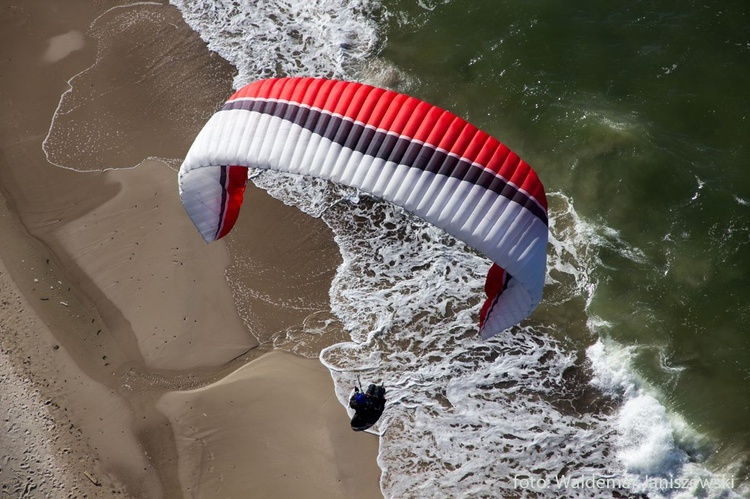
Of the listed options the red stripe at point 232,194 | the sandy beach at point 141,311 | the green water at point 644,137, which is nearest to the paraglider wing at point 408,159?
the red stripe at point 232,194

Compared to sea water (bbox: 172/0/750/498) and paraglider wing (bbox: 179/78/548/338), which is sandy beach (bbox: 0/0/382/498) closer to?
sea water (bbox: 172/0/750/498)

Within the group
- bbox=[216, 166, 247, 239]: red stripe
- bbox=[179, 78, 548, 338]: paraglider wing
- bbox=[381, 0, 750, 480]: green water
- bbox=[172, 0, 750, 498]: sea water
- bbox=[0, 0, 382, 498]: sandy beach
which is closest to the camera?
bbox=[179, 78, 548, 338]: paraglider wing

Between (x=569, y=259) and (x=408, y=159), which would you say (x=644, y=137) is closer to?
(x=569, y=259)

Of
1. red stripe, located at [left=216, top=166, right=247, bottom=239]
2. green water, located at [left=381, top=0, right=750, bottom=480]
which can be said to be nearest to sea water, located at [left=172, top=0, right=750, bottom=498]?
green water, located at [left=381, top=0, right=750, bottom=480]

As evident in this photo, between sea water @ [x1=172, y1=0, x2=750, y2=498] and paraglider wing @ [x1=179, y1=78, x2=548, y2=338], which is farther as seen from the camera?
sea water @ [x1=172, y1=0, x2=750, y2=498]

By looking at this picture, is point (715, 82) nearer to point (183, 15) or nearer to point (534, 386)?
point (534, 386)

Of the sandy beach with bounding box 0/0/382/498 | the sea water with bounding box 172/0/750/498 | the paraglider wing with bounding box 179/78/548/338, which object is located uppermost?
the paraglider wing with bounding box 179/78/548/338

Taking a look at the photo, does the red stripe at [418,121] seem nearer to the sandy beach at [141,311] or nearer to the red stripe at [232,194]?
the red stripe at [232,194]
